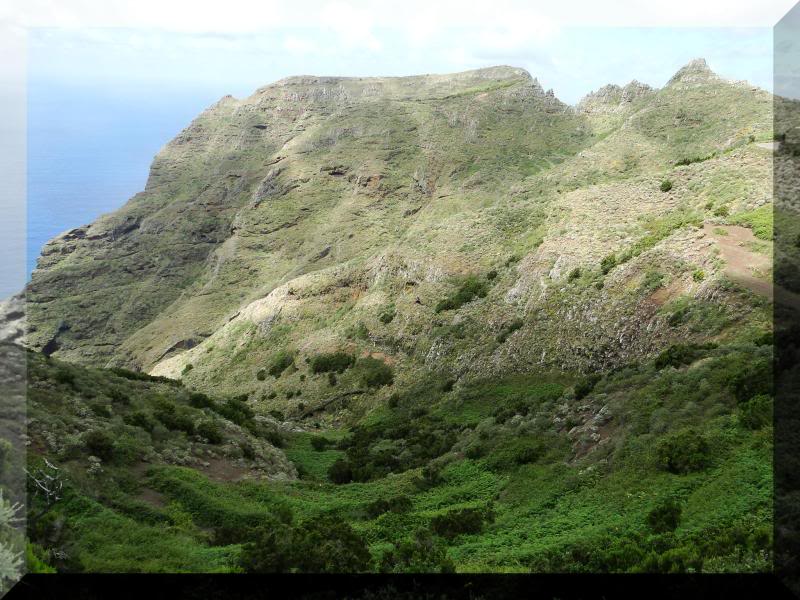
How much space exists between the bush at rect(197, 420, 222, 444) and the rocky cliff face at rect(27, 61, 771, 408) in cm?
1231

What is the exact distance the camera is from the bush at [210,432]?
18.5m

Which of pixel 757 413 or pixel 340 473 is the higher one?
pixel 757 413

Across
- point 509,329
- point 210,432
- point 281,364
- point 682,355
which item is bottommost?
point 210,432

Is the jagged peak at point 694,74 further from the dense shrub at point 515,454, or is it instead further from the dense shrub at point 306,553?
the dense shrub at point 306,553

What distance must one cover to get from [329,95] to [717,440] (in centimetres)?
12890

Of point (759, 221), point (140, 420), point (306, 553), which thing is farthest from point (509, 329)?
point (306, 553)

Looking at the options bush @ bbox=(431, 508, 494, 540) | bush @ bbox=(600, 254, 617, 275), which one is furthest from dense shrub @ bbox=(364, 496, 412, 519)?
bush @ bbox=(600, 254, 617, 275)

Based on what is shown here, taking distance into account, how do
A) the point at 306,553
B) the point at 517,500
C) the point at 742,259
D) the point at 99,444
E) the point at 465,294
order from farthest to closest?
the point at 465,294
the point at 742,259
the point at 99,444
the point at 517,500
the point at 306,553

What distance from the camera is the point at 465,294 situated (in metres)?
33.5

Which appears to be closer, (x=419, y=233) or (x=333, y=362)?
(x=333, y=362)

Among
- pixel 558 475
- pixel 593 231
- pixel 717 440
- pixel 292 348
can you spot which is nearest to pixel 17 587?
pixel 558 475

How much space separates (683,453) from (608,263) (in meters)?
16.8

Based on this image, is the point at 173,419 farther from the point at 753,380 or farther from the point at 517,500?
the point at 753,380

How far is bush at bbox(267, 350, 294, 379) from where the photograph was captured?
38094 millimetres
